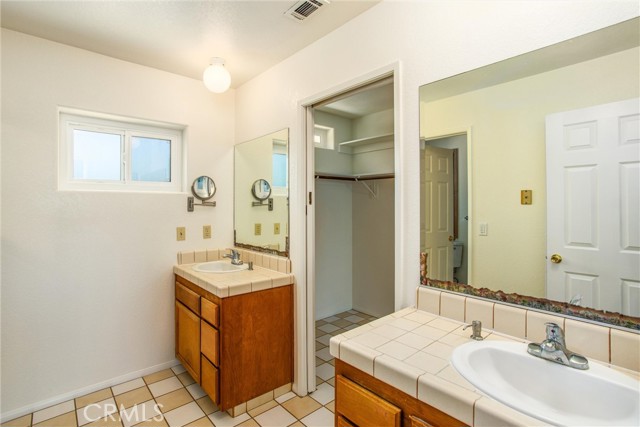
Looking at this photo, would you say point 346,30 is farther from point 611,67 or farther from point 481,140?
point 611,67

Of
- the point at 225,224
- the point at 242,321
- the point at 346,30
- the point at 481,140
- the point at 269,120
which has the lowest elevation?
the point at 242,321

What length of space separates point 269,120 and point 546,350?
6.98 feet

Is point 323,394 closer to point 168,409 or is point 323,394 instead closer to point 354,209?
point 168,409

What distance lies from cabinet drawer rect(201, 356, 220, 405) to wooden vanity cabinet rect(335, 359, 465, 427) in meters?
1.04

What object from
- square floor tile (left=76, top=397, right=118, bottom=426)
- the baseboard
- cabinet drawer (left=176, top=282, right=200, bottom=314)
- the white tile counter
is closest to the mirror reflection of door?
the white tile counter

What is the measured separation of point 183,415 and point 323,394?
885 mm

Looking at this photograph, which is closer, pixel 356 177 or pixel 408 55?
pixel 408 55

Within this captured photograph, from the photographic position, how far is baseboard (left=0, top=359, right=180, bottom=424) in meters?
1.88

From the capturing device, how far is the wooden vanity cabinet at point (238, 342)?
1.85m

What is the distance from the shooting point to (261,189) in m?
2.53

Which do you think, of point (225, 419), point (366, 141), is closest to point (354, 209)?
point (366, 141)

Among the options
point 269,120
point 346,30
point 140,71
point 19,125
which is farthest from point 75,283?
point 346,30

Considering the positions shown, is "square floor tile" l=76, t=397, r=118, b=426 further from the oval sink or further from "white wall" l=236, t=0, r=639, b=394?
"white wall" l=236, t=0, r=639, b=394

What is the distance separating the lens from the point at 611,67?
0.97 metres
